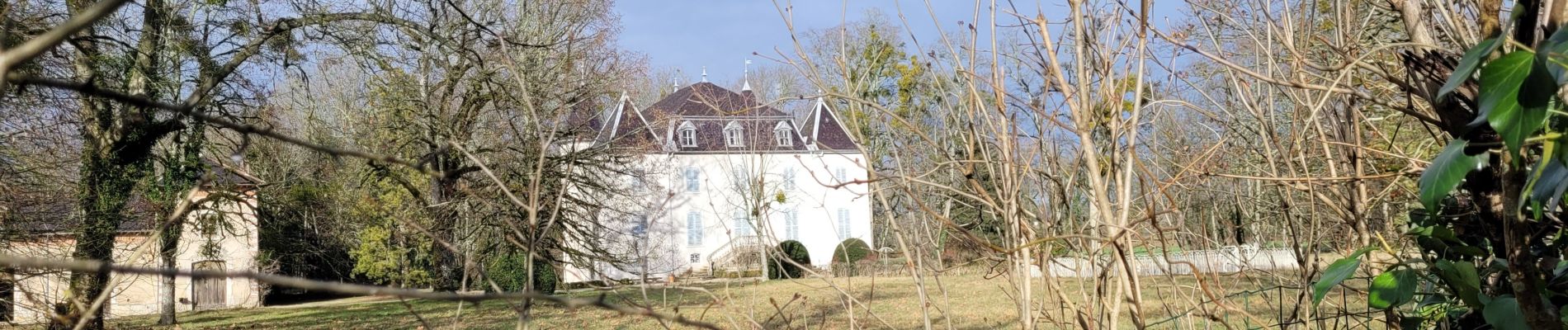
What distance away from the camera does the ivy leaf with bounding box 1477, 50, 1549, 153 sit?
1.16 metres

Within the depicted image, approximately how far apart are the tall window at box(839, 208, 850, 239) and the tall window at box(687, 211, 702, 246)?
4.59 m

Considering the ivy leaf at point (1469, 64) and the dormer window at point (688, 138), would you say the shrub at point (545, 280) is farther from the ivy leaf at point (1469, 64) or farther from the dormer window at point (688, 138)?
the ivy leaf at point (1469, 64)

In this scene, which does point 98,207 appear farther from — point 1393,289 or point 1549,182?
point 1549,182

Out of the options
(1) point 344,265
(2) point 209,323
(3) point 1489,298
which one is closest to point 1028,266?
(3) point 1489,298

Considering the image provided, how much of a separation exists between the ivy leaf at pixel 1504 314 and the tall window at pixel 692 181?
31179 mm

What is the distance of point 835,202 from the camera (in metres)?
33.4

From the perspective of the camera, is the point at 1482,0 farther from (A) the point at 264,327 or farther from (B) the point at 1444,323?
(A) the point at 264,327

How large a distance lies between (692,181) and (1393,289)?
31.7 metres

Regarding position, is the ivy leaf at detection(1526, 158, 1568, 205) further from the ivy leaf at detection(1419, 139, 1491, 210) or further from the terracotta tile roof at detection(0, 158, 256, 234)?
the terracotta tile roof at detection(0, 158, 256, 234)

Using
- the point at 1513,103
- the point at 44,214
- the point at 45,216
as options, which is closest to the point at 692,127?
the point at 45,216

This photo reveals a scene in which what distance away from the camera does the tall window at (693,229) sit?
33.2 meters

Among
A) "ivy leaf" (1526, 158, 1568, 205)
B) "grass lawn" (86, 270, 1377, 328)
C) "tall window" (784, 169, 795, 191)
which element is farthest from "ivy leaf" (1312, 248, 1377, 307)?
"grass lawn" (86, 270, 1377, 328)

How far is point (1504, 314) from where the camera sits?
155cm

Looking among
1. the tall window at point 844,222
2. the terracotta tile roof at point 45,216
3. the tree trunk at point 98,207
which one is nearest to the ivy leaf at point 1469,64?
the terracotta tile roof at point 45,216
